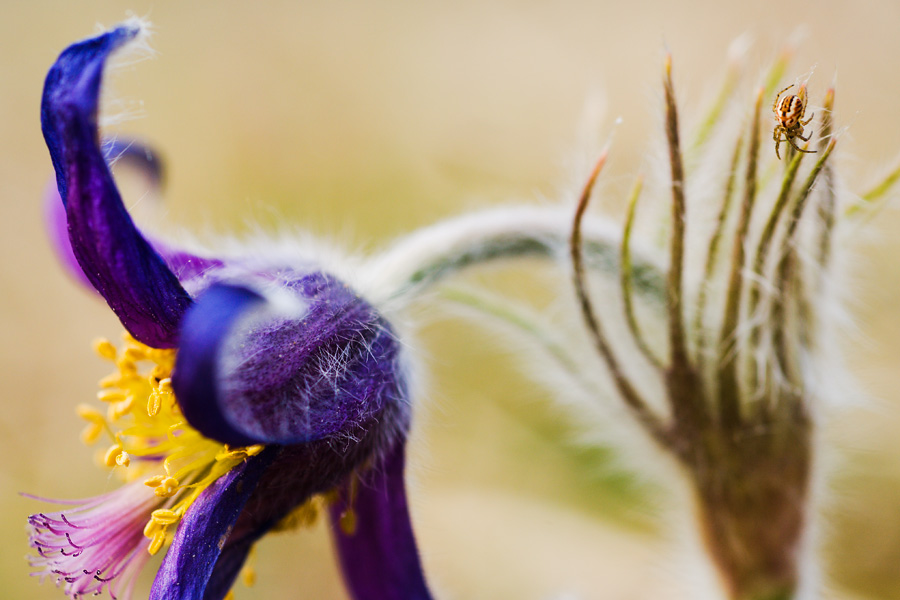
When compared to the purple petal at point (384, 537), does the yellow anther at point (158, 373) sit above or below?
above

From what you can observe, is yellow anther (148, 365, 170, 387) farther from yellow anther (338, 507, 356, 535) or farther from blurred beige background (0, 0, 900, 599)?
blurred beige background (0, 0, 900, 599)

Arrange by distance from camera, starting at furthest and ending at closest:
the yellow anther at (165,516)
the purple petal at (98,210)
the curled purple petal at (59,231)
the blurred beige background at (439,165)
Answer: the blurred beige background at (439,165) → the curled purple petal at (59,231) → the yellow anther at (165,516) → the purple petal at (98,210)

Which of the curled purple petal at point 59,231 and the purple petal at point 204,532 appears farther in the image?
the curled purple petal at point 59,231

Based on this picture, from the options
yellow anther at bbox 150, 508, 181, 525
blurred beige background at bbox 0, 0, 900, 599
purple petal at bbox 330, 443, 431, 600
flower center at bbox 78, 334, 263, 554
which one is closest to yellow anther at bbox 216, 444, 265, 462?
flower center at bbox 78, 334, 263, 554

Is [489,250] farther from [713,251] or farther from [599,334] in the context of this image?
[713,251]

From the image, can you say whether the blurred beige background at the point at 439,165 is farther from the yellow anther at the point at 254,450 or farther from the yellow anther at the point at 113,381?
the yellow anther at the point at 254,450

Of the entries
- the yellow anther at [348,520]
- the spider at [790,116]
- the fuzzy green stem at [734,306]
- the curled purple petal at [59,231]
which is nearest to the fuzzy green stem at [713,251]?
the fuzzy green stem at [734,306]

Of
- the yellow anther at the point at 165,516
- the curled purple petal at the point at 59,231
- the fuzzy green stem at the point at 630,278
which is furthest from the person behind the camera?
the curled purple petal at the point at 59,231

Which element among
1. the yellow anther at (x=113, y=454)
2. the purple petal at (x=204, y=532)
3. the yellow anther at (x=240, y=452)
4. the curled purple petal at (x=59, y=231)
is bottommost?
the purple petal at (x=204, y=532)
